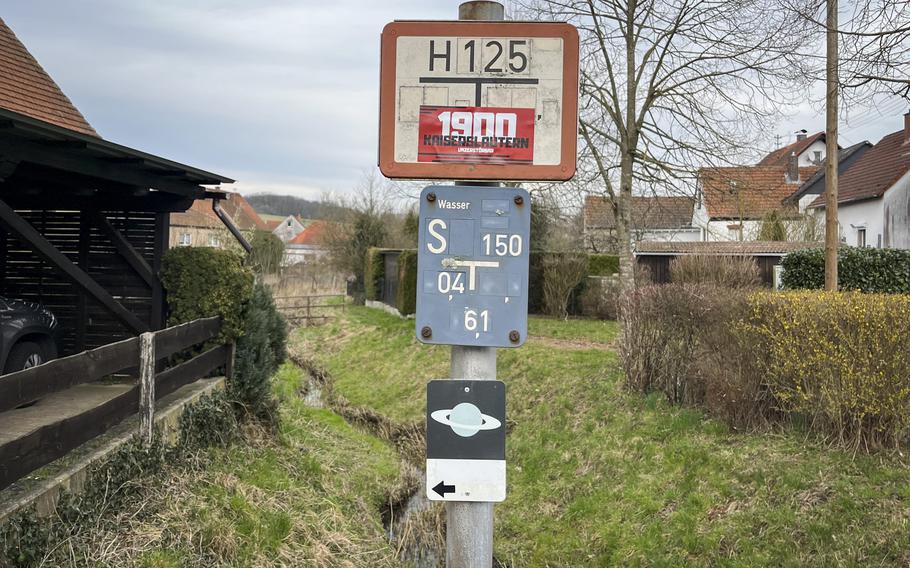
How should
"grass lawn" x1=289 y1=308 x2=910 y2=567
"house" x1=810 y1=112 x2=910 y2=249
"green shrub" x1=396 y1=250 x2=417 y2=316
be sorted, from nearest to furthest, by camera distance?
1. "grass lawn" x1=289 y1=308 x2=910 y2=567
2. "green shrub" x1=396 y1=250 x2=417 y2=316
3. "house" x1=810 y1=112 x2=910 y2=249

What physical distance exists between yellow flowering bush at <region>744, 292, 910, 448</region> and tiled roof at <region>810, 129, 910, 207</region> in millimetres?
20647

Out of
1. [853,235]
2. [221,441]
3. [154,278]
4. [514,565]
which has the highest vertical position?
[853,235]

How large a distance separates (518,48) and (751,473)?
5.69 m

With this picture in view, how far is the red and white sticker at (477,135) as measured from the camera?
8.29 ft

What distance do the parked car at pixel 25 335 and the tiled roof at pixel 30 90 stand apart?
12.7 feet

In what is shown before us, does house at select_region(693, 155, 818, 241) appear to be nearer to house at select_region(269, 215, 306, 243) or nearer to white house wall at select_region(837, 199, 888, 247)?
white house wall at select_region(837, 199, 888, 247)

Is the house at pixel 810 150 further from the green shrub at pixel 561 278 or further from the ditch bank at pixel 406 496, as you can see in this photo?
the ditch bank at pixel 406 496

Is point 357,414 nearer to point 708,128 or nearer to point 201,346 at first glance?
point 201,346

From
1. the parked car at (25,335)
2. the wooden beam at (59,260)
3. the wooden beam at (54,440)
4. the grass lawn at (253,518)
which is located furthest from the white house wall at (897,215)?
the wooden beam at (54,440)

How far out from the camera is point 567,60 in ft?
8.32

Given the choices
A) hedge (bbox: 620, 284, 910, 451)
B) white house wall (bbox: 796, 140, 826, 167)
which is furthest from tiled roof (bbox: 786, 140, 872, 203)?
hedge (bbox: 620, 284, 910, 451)

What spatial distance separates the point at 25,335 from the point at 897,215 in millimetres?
26110

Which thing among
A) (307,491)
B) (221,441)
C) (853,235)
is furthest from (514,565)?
(853,235)

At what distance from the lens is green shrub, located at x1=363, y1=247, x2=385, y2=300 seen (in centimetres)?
2769
